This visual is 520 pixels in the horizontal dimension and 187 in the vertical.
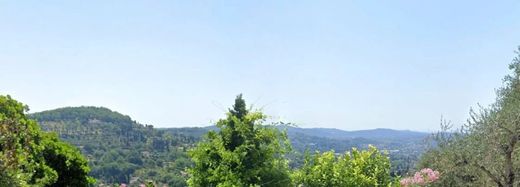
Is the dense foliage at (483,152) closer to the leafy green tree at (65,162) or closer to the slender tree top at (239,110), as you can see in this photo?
the slender tree top at (239,110)

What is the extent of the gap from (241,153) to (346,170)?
16.9 feet

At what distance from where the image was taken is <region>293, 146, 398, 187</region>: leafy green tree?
2219 cm

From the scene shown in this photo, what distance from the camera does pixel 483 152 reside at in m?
17.6

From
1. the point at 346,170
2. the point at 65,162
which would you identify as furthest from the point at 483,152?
the point at 65,162

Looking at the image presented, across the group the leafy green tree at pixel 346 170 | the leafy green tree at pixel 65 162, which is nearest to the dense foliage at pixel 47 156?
the leafy green tree at pixel 65 162

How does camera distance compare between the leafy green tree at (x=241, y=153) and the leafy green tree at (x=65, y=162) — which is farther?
the leafy green tree at (x=241, y=153)

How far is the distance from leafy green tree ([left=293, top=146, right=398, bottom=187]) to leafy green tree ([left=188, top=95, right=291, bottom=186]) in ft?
6.03

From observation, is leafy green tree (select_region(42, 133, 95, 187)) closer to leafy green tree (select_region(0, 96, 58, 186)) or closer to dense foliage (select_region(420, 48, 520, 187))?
leafy green tree (select_region(0, 96, 58, 186))

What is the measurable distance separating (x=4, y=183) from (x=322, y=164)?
47.1 ft

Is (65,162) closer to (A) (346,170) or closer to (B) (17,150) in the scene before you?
(B) (17,150)

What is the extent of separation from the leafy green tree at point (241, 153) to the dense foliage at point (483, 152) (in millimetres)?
6019

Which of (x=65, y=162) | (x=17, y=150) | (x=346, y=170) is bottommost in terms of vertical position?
(x=346, y=170)

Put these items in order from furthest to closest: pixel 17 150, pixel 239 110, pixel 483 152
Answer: pixel 239 110 → pixel 483 152 → pixel 17 150

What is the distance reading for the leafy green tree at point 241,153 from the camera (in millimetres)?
19812
